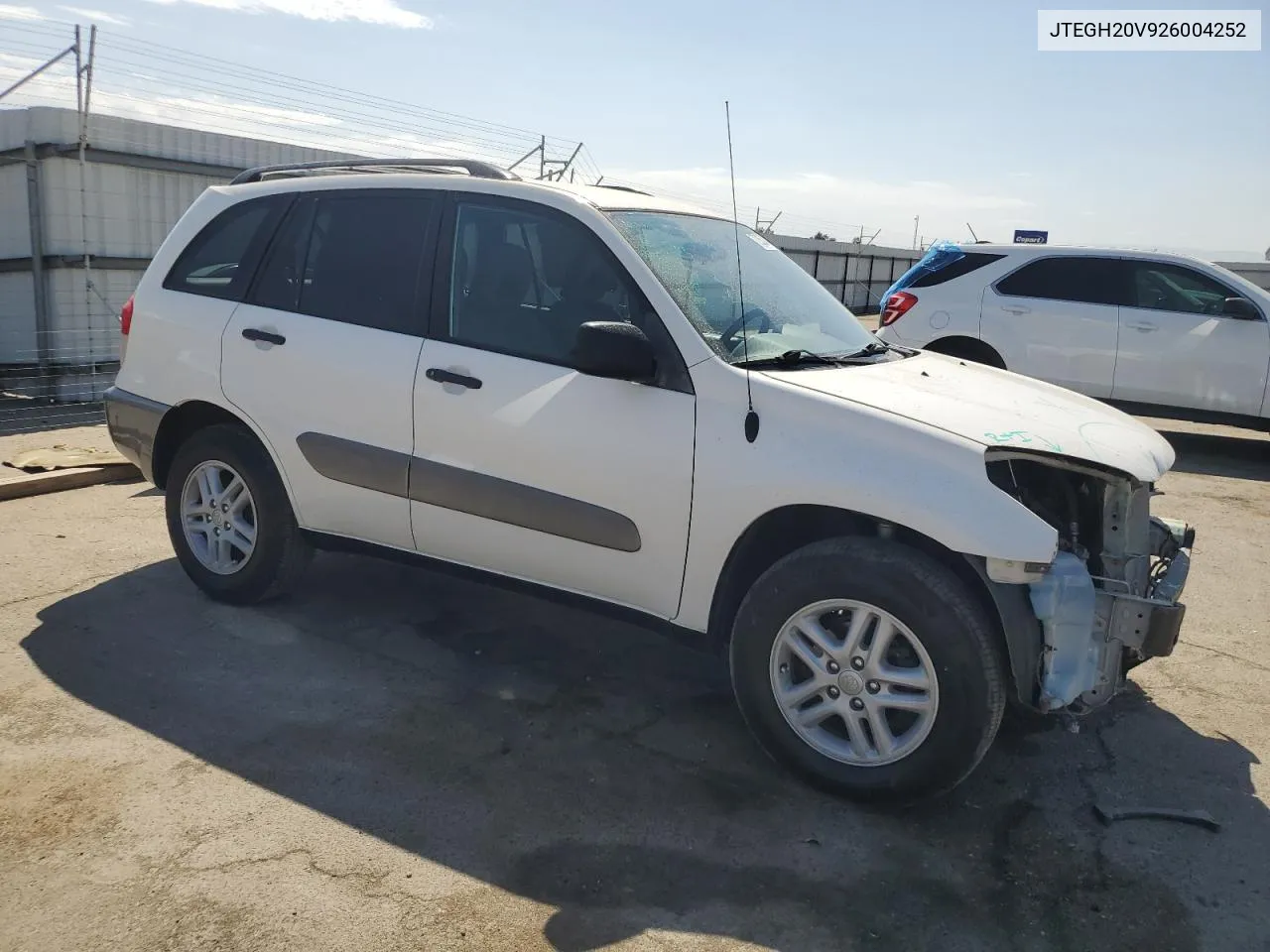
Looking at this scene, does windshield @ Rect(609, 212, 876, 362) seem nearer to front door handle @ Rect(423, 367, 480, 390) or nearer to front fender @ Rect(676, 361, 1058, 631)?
front fender @ Rect(676, 361, 1058, 631)

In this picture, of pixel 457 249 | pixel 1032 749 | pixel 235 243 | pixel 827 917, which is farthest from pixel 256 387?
pixel 1032 749

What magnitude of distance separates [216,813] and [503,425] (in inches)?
61.8

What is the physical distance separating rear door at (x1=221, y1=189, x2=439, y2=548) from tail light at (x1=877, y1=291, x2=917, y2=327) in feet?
21.8

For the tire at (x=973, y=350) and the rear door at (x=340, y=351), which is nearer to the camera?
the rear door at (x=340, y=351)

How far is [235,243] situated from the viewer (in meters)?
4.71

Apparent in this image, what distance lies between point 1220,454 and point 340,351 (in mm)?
8794

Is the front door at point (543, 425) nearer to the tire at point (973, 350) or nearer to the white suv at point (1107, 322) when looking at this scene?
the white suv at point (1107, 322)

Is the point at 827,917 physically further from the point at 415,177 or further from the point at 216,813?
the point at 415,177

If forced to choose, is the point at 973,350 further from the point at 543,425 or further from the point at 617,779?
the point at 617,779

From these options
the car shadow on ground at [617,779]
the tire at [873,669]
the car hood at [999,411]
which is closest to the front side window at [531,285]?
the car hood at [999,411]

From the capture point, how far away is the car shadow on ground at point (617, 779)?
2865 millimetres

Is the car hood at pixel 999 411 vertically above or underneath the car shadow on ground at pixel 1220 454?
above

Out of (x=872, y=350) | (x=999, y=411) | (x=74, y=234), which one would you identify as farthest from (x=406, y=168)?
(x=74, y=234)

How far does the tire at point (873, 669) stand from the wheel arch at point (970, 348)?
697 cm
